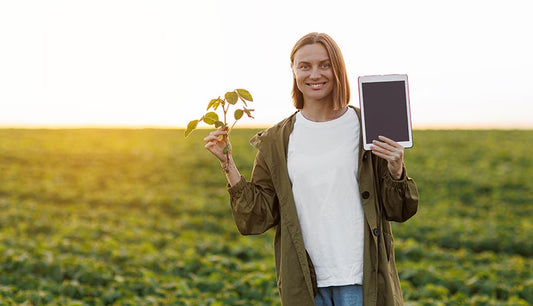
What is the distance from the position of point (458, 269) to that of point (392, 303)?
5439mm

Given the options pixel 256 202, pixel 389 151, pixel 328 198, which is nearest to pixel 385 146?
pixel 389 151

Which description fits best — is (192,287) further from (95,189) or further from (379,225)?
(95,189)

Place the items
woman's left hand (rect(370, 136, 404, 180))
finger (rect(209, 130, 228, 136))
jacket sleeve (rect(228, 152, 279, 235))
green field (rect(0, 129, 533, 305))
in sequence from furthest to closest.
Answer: green field (rect(0, 129, 533, 305)) < jacket sleeve (rect(228, 152, 279, 235)) < finger (rect(209, 130, 228, 136)) < woman's left hand (rect(370, 136, 404, 180))

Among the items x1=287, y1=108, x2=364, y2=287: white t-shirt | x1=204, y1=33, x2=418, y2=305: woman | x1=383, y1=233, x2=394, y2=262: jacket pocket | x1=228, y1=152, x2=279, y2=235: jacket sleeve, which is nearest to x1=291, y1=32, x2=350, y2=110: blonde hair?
x1=204, y1=33, x2=418, y2=305: woman

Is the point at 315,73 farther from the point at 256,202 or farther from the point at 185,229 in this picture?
the point at 185,229

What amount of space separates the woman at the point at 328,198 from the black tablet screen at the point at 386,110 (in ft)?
0.37

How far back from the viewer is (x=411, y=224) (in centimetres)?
1131

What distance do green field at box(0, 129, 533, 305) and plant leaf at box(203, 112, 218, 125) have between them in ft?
11.1

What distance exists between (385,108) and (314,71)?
1.24ft

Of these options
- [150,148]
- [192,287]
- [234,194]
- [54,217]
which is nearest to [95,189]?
[54,217]

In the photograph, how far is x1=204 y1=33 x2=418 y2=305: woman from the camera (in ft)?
8.98

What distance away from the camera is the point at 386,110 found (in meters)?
2.71

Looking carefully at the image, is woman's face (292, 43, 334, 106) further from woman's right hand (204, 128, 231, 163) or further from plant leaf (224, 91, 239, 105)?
woman's right hand (204, 128, 231, 163)

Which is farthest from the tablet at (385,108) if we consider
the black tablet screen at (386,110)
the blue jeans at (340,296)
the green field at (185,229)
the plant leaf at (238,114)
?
the green field at (185,229)
